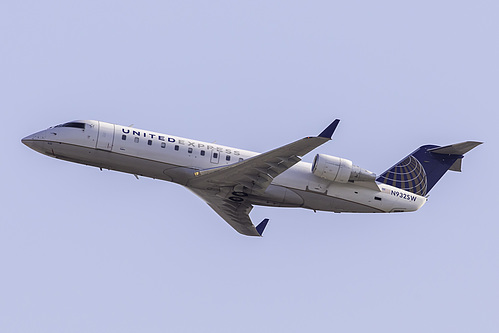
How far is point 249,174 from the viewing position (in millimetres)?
29906

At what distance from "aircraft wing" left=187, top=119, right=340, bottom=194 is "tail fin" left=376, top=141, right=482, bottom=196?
20.3 feet

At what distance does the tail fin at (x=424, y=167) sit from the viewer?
33781 mm

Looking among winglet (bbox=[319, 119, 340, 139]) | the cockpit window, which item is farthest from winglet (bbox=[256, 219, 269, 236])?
winglet (bbox=[319, 119, 340, 139])

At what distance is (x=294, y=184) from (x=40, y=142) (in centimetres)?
1051

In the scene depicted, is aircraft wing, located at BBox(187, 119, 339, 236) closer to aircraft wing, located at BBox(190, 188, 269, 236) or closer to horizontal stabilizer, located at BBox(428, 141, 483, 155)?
aircraft wing, located at BBox(190, 188, 269, 236)

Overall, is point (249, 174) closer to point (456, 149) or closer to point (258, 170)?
point (258, 170)

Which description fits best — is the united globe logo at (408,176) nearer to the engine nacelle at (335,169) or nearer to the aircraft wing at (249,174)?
the engine nacelle at (335,169)

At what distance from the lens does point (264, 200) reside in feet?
104

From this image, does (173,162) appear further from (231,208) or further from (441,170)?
(441,170)

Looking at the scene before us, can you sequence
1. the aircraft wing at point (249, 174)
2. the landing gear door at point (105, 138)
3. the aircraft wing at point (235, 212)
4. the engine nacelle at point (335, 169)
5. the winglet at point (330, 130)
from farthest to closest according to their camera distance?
1. the aircraft wing at point (235, 212)
2. the engine nacelle at point (335, 169)
3. the landing gear door at point (105, 138)
4. the aircraft wing at point (249, 174)
5. the winglet at point (330, 130)

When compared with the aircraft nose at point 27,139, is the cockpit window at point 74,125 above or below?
above

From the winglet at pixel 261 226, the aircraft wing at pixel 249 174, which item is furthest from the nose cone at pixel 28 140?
the winglet at pixel 261 226

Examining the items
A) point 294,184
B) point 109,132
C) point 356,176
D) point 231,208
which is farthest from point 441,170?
point 109,132

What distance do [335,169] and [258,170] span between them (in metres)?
3.46
